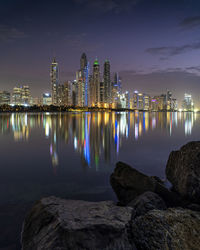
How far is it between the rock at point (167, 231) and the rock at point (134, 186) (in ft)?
6.64

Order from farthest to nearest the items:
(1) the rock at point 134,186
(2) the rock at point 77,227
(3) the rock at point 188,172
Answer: (1) the rock at point 134,186
(3) the rock at point 188,172
(2) the rock at point 77,227

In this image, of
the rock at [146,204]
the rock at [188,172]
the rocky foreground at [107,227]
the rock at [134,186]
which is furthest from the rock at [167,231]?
the rock at [134,186]

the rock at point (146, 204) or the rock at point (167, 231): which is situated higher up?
the rock at point (167, 231)

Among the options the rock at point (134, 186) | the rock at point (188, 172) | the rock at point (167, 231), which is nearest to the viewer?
the rock at point (167, 231)

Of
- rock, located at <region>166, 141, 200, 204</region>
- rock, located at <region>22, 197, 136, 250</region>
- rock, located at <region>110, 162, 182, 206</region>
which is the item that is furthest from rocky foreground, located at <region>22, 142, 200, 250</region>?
rock, located at <region>110, 162, 182, 206</region>

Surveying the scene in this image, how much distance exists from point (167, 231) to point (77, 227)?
1504 mm

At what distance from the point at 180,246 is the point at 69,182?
5573 mm

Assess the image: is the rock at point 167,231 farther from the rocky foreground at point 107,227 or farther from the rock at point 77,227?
the rock at point 77,227

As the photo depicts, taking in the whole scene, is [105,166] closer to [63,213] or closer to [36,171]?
[36,171]

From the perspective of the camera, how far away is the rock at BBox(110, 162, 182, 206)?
220 inches

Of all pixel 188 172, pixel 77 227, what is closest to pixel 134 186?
pixel 188 172

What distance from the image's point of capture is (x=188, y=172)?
5.43 metres

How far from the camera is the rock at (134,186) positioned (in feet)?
18.4

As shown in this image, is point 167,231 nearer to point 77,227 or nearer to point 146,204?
point 146,204
